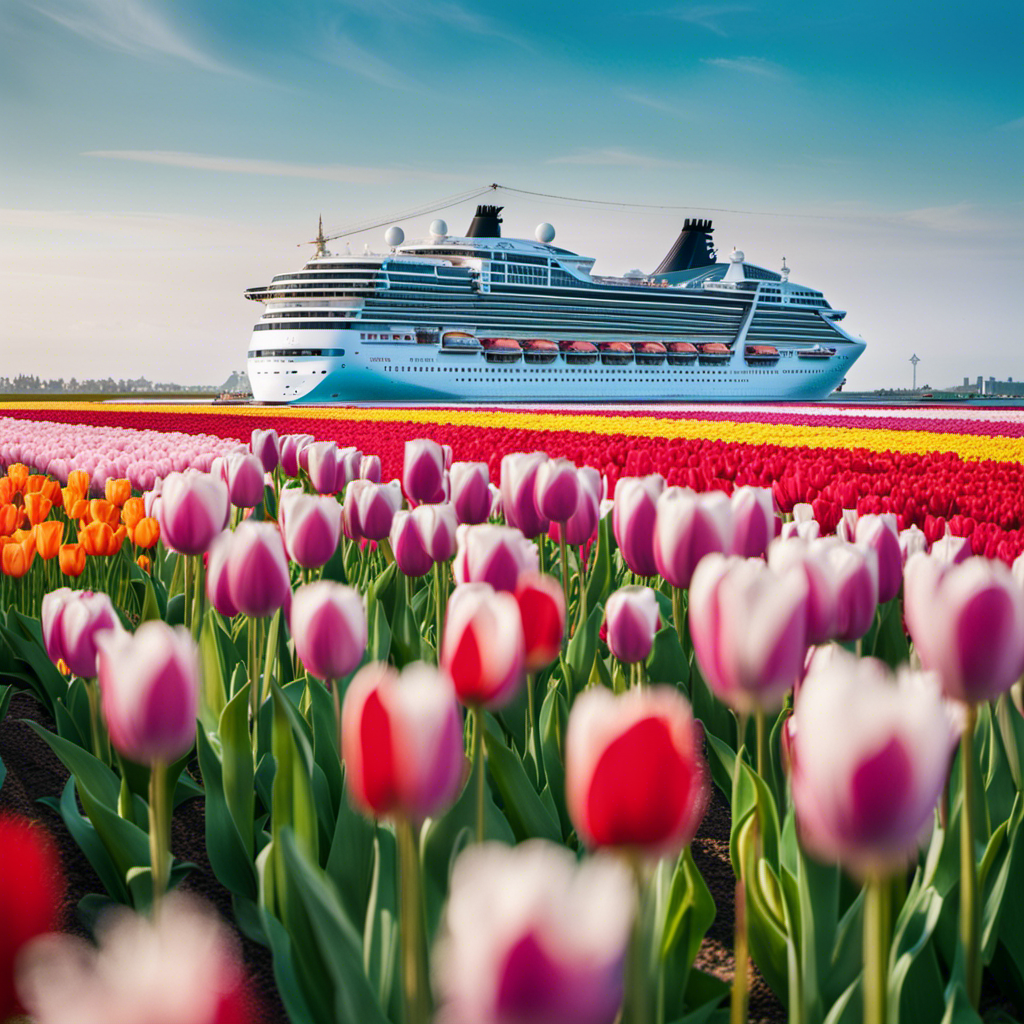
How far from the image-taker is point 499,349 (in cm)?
4419

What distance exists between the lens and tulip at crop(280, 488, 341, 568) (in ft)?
6.43

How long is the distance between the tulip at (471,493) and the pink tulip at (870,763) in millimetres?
1904

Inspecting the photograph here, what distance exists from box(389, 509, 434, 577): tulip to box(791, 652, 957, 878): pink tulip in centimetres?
162

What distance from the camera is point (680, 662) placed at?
229 cm

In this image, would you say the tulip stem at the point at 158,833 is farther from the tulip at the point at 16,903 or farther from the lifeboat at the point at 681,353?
the lifeboat at the point at 681,353

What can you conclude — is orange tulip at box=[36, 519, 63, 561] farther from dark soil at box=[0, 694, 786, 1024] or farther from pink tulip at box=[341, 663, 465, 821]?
pink tulip at box=[341, 663, 465, 821]

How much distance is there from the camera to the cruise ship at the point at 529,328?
1617 inches

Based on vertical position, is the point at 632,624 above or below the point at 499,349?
below

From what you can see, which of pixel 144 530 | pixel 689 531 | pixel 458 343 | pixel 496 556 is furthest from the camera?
pixel 458 343

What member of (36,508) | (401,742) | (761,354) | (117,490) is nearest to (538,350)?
(761,354)

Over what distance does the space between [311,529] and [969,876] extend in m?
1.30

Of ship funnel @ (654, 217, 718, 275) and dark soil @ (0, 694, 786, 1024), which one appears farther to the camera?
ship funnel @ (654, 217, 718, 275)

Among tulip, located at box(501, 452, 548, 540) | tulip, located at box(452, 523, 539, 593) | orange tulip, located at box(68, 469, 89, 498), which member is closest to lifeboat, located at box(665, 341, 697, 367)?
orange tulip, located at box(68, 469, 89, 498)

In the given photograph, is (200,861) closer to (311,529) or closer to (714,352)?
(311,529)
